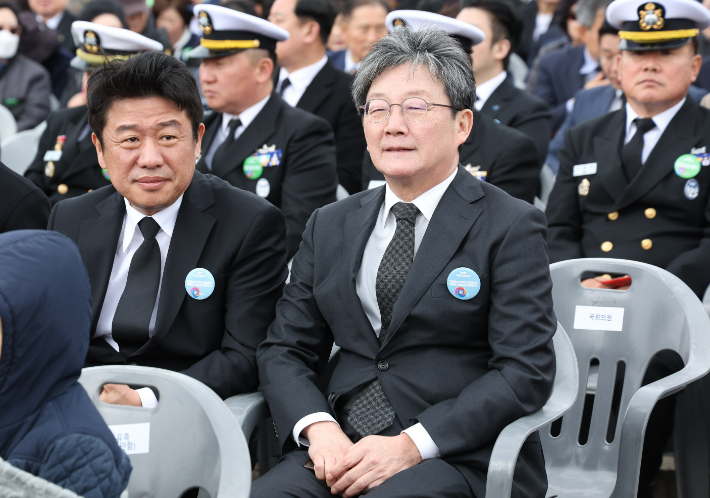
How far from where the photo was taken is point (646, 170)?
3.55 metres

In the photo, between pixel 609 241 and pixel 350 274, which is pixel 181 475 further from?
pixel 609 241

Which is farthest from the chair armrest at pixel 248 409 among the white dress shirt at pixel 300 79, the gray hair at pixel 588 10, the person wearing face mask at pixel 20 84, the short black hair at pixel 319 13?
the person wearing face mask at pixel 20 84

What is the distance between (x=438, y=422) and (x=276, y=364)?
0.52 meters

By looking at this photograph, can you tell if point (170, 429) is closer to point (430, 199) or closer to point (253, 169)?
point (430, 199)

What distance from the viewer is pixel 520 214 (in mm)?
2328

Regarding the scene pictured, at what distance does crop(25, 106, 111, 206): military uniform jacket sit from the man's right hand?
2.75m

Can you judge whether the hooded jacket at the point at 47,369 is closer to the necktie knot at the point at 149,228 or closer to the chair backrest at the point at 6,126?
the necktie knot at the point at 149,228

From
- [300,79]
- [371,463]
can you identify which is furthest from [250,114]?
[371,463]

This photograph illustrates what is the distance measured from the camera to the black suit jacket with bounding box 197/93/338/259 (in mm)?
4020

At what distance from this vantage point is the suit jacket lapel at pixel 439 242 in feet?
7.57

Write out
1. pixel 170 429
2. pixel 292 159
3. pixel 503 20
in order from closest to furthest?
1. pixel 170 429
2. pixel 292 159
3. pixel 503 20

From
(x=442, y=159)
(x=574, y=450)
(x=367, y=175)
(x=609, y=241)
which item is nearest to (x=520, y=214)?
(x=442, y=159)

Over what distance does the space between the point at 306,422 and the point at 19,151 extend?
356 centimetres

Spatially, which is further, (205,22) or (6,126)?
(6,126)
